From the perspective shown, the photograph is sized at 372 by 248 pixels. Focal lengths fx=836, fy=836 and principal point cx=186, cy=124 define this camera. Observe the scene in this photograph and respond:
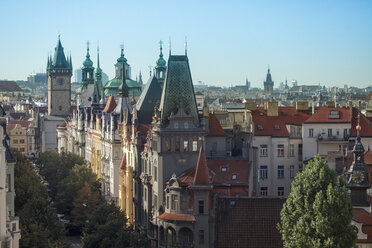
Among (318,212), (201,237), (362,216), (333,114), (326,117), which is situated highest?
(333,114)

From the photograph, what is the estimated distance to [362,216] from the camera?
251 ft

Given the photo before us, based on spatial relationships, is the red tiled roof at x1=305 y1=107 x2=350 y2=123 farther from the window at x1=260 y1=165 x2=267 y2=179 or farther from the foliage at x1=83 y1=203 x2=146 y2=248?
the foliage at x1=83 y1=203 x2=146 y2=248

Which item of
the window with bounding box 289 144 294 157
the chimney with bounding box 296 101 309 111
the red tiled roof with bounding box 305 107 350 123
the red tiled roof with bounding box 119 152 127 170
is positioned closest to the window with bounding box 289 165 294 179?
the window with bounding box 289 144 294 157

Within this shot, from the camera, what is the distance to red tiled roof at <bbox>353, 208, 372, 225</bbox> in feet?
246

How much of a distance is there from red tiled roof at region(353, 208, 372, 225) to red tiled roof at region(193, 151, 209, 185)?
14870 millimetres

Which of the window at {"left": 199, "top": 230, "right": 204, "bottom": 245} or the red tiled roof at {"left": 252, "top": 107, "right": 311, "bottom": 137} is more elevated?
the red tiled roof at {"left": 252, "top": 107, "right": 311, "bottom": 137}

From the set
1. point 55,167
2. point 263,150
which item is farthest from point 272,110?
point 55,167

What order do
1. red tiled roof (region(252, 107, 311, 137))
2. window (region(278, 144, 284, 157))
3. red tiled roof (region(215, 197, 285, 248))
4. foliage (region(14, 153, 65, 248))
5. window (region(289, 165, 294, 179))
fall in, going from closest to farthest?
foliage (region(14, 153, 65, 248))
red tiled roof (region(215, 197, 285, 248))
window (region(289, 165, 294, 179))
window (region(278, 144, 284, 157))
red tiled roof (region(252, 107, 311, 137))

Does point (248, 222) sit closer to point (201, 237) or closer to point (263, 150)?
point (201, 237)

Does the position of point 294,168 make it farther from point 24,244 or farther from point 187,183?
point 24,244

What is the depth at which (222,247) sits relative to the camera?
82125 millimetres

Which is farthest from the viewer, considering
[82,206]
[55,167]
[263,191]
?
[55,167]

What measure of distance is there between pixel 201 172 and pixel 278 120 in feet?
139

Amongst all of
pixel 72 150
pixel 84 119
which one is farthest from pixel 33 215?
pixel 72 150
